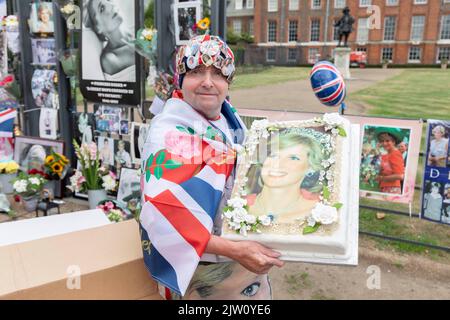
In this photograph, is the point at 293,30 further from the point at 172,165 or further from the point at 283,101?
the point at 172,165

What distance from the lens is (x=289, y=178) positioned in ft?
5.10

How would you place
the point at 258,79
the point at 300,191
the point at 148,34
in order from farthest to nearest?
the point at 258,79 → the point at 148,34 → the point at 300,191

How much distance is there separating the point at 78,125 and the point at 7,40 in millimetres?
1902

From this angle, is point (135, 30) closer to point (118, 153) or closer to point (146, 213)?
point (118, 153)

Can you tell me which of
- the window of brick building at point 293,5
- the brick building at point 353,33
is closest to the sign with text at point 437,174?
the brick building at point 353,33

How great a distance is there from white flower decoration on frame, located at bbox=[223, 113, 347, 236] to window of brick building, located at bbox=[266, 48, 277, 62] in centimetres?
4114

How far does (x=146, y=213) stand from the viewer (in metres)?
1.47

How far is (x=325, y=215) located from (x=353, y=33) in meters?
→ 42.6

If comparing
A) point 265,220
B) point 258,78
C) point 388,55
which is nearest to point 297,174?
point 265,220

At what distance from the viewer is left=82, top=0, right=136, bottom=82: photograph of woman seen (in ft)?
14.6

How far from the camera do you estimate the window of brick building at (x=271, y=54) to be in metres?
41.4

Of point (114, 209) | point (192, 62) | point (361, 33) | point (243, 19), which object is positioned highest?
point (243, 19)

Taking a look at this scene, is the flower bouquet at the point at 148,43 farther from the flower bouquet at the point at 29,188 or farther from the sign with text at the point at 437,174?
the sign with text at the point at 437,174

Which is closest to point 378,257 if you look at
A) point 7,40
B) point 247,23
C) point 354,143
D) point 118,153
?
point 354,143
